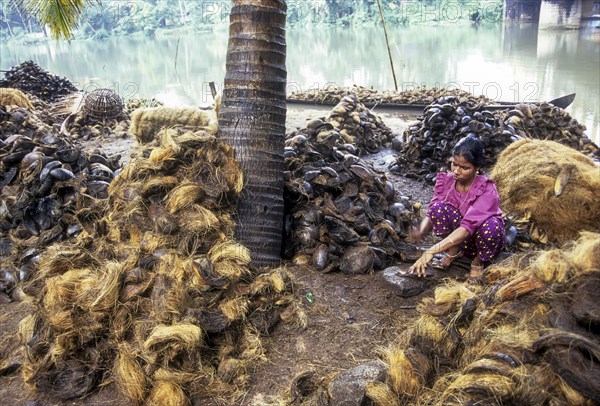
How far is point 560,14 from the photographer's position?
30.5 m

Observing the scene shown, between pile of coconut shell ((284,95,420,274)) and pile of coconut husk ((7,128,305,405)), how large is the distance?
1.90 ft

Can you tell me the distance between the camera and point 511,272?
221 centimetres

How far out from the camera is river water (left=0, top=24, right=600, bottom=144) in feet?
52.9

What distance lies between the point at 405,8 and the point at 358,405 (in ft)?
150

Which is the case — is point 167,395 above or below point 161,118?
below

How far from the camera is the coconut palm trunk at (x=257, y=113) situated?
3.04 meters

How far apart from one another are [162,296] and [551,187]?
314 centimetres

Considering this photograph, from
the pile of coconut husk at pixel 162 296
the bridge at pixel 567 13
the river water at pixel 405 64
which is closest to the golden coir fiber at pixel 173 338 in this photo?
the pile of coconut husk at pixel 162 296

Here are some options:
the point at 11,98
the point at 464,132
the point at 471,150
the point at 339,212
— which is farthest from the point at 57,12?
the point at 11,98

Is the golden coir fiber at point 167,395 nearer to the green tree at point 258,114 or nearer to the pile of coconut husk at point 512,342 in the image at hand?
the pile of coconut husk at point 512,342

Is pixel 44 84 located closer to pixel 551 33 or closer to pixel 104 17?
pixel 551 33

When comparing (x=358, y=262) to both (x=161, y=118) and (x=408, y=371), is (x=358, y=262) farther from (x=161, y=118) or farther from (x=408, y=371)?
(x=161, y=118)

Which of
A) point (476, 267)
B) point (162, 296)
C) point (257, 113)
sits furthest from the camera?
point (476, 267)

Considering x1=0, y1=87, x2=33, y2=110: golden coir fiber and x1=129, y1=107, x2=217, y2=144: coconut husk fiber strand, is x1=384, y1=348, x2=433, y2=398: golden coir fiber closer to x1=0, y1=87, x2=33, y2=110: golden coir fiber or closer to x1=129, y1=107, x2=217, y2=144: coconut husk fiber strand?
x1=129, y1=107, x2=217, y2=144: coconut husk fiber strand
